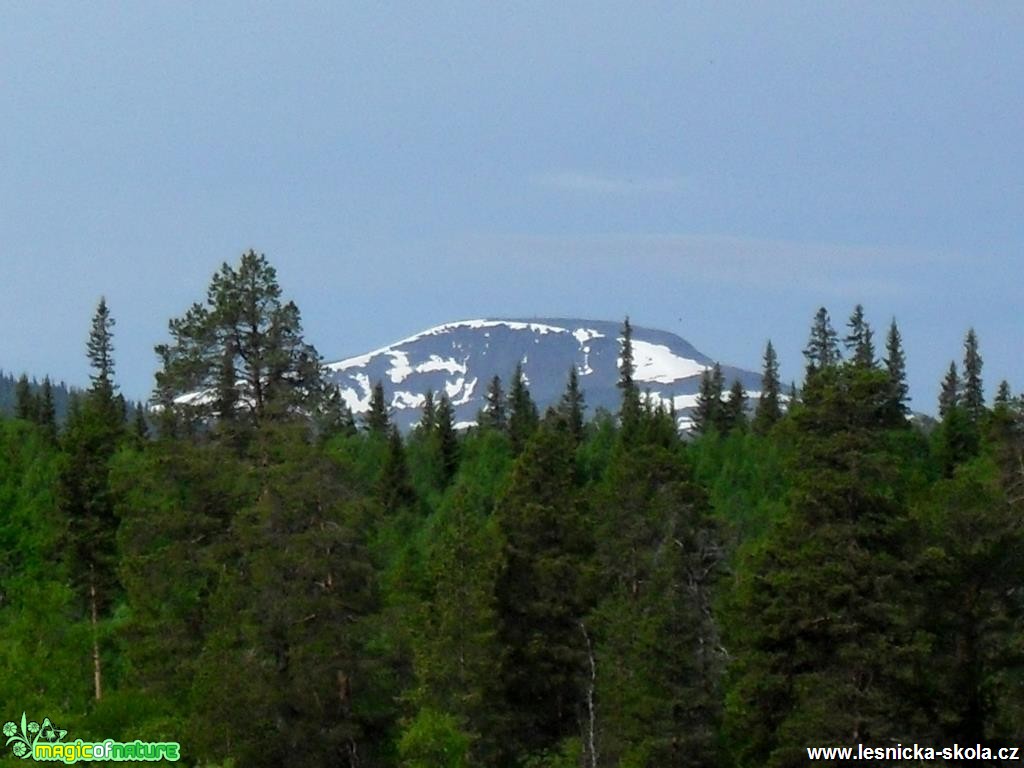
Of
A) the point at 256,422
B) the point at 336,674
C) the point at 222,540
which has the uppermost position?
the point at 256,422

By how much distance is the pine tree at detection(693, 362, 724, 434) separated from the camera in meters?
118

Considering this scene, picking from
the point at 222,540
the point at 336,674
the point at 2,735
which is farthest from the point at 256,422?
the point at 2,735

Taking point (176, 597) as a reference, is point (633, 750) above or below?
below

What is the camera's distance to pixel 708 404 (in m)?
121

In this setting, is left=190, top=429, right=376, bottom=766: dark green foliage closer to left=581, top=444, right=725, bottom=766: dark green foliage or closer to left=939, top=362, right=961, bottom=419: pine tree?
left=581, top=444, right=725, bottom=766: dark green foliage

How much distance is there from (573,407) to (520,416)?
12.5 m

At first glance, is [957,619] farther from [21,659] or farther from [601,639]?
[21,659]

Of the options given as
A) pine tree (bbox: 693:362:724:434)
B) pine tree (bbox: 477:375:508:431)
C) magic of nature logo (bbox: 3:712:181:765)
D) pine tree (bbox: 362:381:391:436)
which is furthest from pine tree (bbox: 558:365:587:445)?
magic of nature logo (bbox: 3:712:181:765)

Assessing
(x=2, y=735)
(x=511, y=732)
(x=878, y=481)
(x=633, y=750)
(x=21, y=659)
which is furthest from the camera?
(x=511, y=732)

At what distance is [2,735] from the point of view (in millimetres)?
19375

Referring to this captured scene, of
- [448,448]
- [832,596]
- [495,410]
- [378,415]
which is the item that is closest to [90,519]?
[832,596]

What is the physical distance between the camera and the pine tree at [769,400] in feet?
355

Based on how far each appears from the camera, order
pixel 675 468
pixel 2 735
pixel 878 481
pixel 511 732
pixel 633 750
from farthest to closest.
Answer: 1. pixel 675 468
2. pixel 511 732
3. pixel 633 750
4. pixel 878 481
5. pixel 2 735

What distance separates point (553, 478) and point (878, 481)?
477 inches
